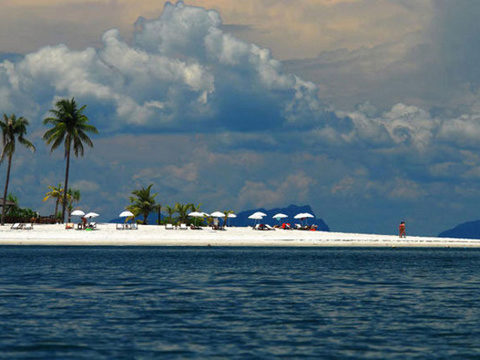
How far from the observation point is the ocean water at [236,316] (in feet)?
61.7

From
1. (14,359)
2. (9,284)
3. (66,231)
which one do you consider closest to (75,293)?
(9,284)

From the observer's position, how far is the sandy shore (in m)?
97.4

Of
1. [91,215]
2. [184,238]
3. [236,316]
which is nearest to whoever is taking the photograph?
[236,316]

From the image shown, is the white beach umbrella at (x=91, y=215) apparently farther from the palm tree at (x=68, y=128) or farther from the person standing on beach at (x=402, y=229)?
the person standing on beach at (x=402, y=229)

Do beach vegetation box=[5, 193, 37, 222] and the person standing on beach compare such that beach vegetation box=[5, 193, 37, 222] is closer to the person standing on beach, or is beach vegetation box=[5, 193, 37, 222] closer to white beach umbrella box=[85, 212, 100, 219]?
white beach umbrella box=[85, 212, 100, 219]


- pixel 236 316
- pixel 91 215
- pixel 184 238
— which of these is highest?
pixel 91 215

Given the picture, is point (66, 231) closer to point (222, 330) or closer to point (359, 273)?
point (359, 273)

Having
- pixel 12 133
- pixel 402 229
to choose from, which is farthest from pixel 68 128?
pixel 402 229

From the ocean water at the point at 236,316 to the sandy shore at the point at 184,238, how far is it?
2034 inches

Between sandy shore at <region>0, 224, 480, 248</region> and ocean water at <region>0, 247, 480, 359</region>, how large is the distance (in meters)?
51.7

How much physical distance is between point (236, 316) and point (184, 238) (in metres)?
78.2

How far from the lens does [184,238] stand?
103125mm

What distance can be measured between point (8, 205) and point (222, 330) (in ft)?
343

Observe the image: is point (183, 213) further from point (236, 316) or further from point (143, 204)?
point (236, 316)
